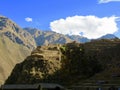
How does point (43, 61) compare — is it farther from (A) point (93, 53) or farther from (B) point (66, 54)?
(A) point (93, 53)

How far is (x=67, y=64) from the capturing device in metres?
127

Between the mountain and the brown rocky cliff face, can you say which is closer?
the brown rocky cliff face

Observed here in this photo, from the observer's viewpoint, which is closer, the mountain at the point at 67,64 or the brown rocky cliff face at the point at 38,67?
the brown rocky cliff face at the point at 38,67

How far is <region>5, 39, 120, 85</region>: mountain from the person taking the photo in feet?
390

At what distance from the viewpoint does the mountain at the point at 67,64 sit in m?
119

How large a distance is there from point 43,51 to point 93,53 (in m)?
19.8

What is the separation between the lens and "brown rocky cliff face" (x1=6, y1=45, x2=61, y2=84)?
117975 millimetres

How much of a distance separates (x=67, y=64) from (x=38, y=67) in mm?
11257

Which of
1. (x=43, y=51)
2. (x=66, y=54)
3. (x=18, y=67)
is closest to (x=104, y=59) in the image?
(x=66, y=54)

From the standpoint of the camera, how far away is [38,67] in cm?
12169

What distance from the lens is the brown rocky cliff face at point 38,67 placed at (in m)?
118

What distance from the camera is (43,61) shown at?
403ft

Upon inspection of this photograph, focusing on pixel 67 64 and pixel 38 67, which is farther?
pixel 67 64

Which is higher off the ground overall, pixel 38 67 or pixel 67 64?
pixel 67 64
